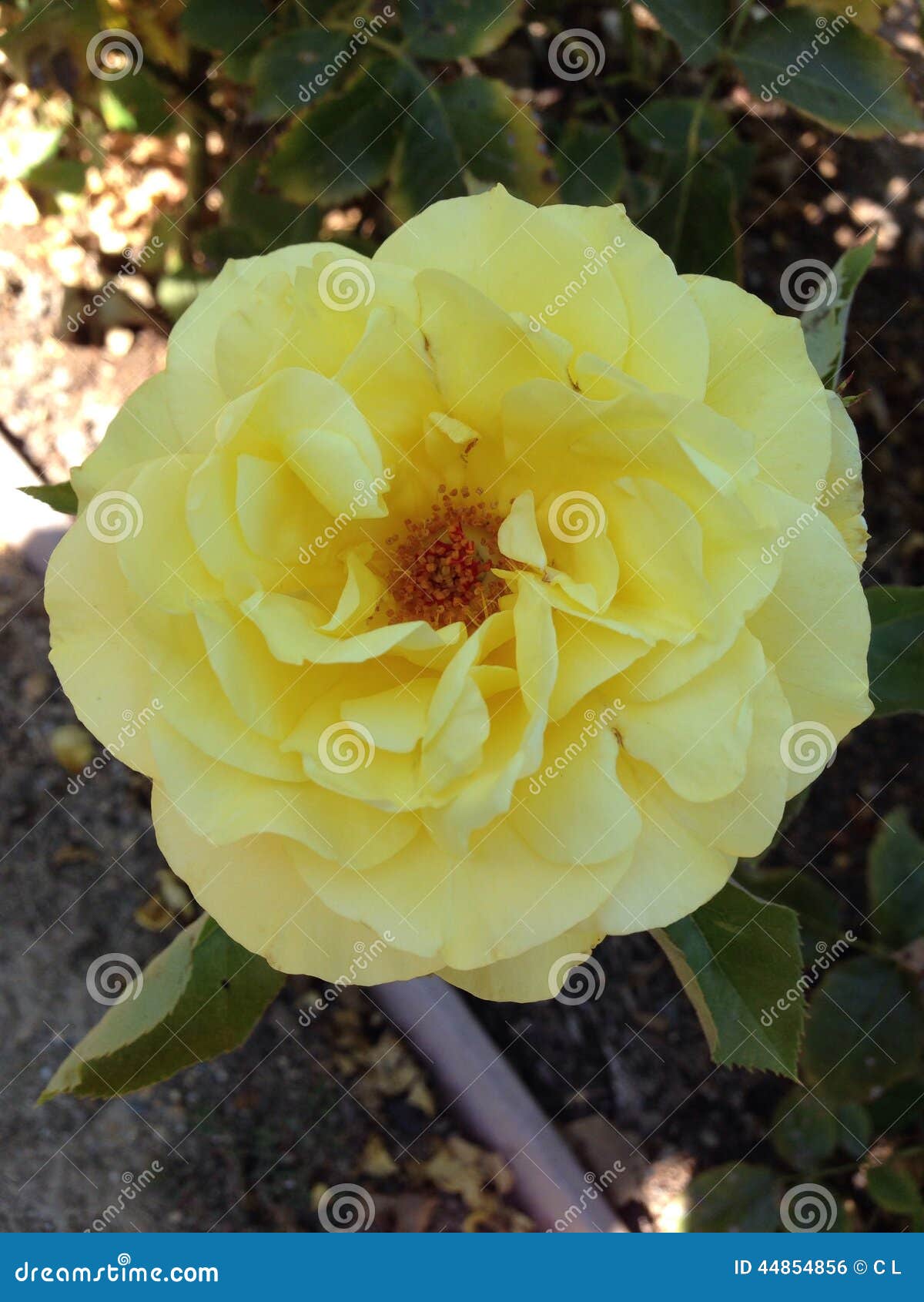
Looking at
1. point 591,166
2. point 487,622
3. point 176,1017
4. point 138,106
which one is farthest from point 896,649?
point 138,106

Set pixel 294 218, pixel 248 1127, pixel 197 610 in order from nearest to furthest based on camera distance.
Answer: pixel 197 610 → pixel 294 218 → pixel 248 1127

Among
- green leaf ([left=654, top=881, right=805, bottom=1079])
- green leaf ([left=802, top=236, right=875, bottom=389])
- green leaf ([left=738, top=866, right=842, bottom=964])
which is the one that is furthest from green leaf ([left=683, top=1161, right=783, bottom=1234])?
green leaf ([left=802, top=236, right=875, bottom=389])

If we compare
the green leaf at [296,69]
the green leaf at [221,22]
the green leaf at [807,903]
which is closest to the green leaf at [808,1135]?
the green leaf at [807,903]

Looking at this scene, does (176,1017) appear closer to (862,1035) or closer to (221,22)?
(862,1035)

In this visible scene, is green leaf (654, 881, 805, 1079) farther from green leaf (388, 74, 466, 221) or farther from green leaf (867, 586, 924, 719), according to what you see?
green leaf (388, 74, 466, 221)

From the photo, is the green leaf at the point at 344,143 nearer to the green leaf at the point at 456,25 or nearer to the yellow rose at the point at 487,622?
the green leaf at the point at 456,25

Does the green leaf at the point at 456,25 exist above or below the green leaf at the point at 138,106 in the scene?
above

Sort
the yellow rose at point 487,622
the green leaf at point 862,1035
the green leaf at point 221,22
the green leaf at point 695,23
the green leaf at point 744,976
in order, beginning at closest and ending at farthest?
1. the yellow rose at point 487,622
2. the green leaf at point 744,976
3. the green leaf at point 695,23
4. the green leaf at point 221,22
5. the green leaf at point 862,1035

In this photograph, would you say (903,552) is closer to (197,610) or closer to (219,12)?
(219,12)

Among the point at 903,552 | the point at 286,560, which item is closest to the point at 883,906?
the point at 903,552
